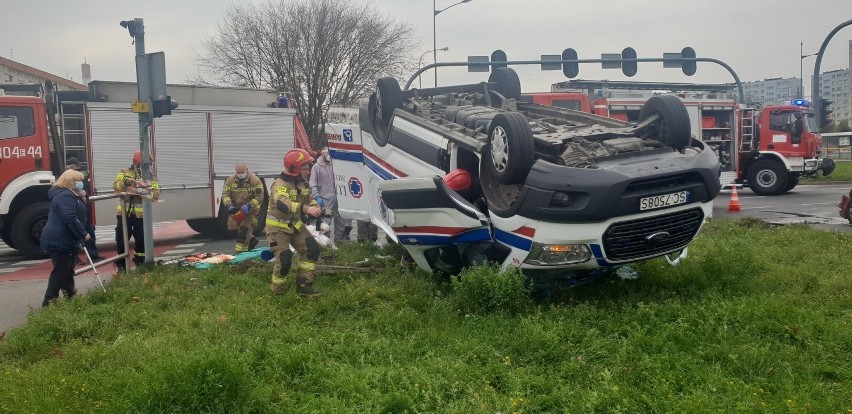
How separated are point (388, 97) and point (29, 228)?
7316 millimetres

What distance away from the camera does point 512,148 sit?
226 inches

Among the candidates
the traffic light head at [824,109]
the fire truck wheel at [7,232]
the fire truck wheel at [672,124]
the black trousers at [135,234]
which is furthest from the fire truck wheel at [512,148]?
the traffic light head at [824,109]

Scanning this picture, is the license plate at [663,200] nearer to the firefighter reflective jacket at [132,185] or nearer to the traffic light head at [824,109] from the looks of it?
the firefighter reflective jacket at [132,185]

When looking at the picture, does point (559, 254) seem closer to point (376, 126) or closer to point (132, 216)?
point (376, 126)

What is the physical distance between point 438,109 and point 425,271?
6.38 feet

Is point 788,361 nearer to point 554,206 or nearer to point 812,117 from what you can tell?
point 554,206

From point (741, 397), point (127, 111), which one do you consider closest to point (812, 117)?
point (127, 111)

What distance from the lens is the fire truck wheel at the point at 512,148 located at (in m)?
5.74

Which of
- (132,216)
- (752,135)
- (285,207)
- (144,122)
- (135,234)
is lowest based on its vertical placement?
(135,234)

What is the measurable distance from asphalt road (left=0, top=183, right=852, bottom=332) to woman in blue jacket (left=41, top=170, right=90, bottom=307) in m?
0.41

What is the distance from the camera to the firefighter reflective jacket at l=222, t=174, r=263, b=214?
36.0 ft

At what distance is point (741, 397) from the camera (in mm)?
4227

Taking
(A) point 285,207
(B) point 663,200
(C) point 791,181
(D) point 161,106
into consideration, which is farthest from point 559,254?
(C) point 791,181

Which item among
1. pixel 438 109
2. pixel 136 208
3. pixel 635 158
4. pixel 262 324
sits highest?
pixel 438 109
